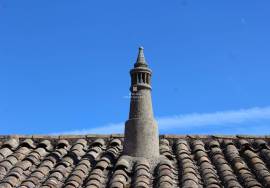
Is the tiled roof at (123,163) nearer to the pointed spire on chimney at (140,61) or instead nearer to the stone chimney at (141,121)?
the stone chimney at (141,121)

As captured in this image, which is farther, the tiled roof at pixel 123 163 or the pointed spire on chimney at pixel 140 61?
the pointed spire on chimney at pixel 140 61

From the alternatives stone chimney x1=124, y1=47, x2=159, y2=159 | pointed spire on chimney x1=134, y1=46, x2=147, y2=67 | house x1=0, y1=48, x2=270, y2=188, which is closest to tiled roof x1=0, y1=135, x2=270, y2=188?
house x1=0, y1=48, x2=270, y2=188

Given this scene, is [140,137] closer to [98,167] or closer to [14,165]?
[98,167]

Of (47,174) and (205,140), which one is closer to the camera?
(47,174)

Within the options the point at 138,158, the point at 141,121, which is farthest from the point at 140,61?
the point at 138,158

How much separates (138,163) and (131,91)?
4.33 ft

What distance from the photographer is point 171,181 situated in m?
7.78

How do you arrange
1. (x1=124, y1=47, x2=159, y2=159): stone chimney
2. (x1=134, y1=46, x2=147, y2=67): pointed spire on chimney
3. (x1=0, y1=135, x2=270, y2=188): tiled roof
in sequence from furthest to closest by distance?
(x1=134, y1=46, x2=147, y2=67): pointed spire on chimney → (x1=124, y1=47, x2=159, y2=159): stone chimney → (x1=0, y1=135, x2=270, y2=188): tiled roof

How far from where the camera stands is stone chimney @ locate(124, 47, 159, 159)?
28.7 ft

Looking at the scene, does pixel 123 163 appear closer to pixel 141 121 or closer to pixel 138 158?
pixel 138 158

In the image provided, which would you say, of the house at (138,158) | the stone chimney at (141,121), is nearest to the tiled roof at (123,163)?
the house at (138,158)

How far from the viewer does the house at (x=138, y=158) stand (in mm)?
7840

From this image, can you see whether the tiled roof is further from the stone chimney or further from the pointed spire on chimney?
the pointed spire on chimney

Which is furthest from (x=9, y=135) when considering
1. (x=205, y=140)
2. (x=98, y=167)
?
(x=205, y=140)
